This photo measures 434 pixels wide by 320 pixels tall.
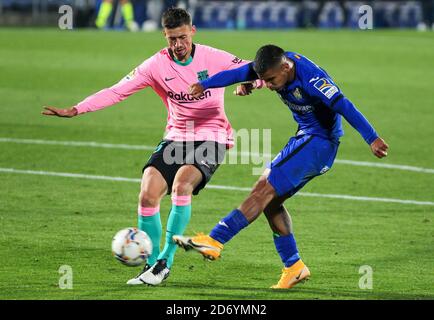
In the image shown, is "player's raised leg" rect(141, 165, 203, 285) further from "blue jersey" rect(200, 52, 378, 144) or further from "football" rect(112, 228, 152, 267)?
"blue jersey" rect(200, 52, 378, 144)

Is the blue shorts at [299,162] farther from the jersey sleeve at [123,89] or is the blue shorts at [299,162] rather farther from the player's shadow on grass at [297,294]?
the jersey sleeve at [123,89]

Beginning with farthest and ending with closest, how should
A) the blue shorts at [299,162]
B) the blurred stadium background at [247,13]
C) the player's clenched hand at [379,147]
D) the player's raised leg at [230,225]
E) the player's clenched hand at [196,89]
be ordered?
the blurred stadium background at [247,13]
the player's clenched hand at [196,89]
the blue shorts at [299,162]
the player's clenched hand at [379,147]
the player's raised leg at [230,225]

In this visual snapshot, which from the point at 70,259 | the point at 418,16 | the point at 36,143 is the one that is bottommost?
the point at 418,16

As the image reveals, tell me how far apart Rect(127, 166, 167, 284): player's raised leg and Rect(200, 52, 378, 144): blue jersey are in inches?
34.2

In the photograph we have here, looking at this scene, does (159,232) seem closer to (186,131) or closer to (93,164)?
(186,131)

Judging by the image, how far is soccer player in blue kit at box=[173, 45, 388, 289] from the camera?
26.5 ft

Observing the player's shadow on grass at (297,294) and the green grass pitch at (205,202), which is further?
the green grass pitch at (205,202)

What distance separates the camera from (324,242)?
10430 mm

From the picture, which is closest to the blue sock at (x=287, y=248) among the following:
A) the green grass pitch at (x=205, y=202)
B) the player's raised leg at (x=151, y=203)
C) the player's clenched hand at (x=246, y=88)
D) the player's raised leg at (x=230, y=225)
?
the green grass pitch at (x=205, y=202)

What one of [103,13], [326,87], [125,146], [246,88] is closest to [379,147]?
[326,87]

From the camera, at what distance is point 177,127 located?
9.15 m

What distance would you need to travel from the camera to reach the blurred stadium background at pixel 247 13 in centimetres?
3866

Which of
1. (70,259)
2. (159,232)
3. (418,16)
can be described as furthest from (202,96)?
(418,16)
